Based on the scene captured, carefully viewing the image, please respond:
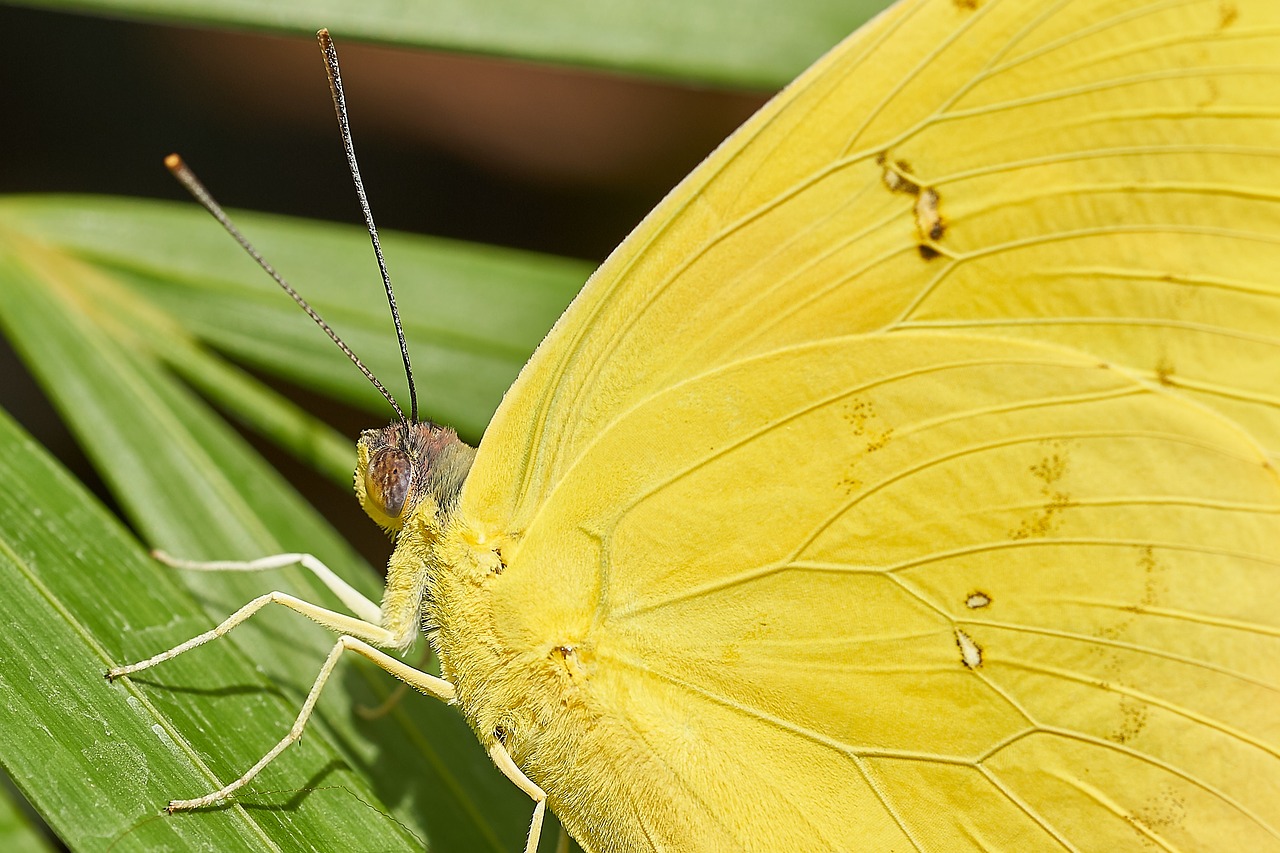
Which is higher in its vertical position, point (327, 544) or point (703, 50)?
point (703, 50)

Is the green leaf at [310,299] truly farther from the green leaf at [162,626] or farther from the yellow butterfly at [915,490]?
the yellow butterfly at [915,490]

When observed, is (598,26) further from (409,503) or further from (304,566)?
(304,566)

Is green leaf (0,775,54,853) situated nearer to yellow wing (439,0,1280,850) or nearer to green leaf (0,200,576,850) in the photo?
green leaf (0,200,576,850)

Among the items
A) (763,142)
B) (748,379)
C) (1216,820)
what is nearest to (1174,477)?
(1216,820)

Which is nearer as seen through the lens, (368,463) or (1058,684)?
(1058,684)

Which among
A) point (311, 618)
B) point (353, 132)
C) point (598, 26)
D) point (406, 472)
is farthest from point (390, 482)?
point (353, 132)

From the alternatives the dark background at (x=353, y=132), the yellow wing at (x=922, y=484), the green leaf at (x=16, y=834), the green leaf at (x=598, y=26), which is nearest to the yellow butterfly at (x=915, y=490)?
the yellow wing at (x=922, y=484)

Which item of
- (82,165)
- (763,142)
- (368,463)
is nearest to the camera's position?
(763,142)

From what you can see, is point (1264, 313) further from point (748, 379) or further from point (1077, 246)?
point (748, 379)

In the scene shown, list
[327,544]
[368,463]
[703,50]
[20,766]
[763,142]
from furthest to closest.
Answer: [703,50]
[327,544]
[368,463]
[763,142]
[20,766]
